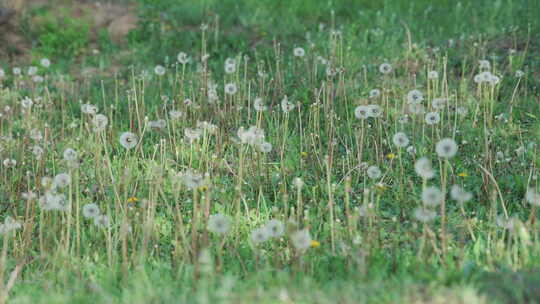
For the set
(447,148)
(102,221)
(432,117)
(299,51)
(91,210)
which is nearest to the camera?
(447,148)

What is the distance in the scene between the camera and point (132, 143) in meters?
4.22

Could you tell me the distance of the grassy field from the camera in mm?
3031

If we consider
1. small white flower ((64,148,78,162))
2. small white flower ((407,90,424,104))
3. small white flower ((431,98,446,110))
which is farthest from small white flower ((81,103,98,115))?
small white flower ((431,98,446,110))

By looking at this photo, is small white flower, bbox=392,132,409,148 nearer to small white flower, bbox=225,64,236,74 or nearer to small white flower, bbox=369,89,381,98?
small white flower, bbox=369,89,381,98

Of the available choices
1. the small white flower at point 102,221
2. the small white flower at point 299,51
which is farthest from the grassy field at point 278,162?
the small white flower at point 299,51

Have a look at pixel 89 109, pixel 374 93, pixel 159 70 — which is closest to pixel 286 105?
pixel 374 93

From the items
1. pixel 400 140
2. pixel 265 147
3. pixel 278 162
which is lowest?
pixel 278 162

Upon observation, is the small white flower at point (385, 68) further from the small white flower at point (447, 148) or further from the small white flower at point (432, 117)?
the small white flower at point (447, 148)

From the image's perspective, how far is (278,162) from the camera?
182 inches

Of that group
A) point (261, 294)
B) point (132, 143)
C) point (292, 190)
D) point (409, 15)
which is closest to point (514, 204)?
point (292, 190)

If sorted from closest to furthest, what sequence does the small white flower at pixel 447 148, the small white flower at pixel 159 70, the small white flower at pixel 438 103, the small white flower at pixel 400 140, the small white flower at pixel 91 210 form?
the small white flower at pixel 447 148 → the small white flower at pixel 91 210 → the small white flower at pixel 400 140 → the small white flower at pixel 438 103 → the small white flower at pixel 159 70

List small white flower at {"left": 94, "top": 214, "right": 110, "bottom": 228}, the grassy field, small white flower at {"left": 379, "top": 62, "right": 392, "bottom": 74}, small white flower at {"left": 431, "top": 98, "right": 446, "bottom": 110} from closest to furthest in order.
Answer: the grassy field < small white flower at {"left": 94, "top": 214, "right": 110, "bottom": 228} < small white flower at {"left": 431, "top": 98, "right": 446, "bottom": 110} < small white flower at {"left": 379, "top": 62, "right": 392, "bottom": 74}

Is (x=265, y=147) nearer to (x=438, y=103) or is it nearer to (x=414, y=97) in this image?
(x=414, y=97)

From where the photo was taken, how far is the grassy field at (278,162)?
9.95 ft
